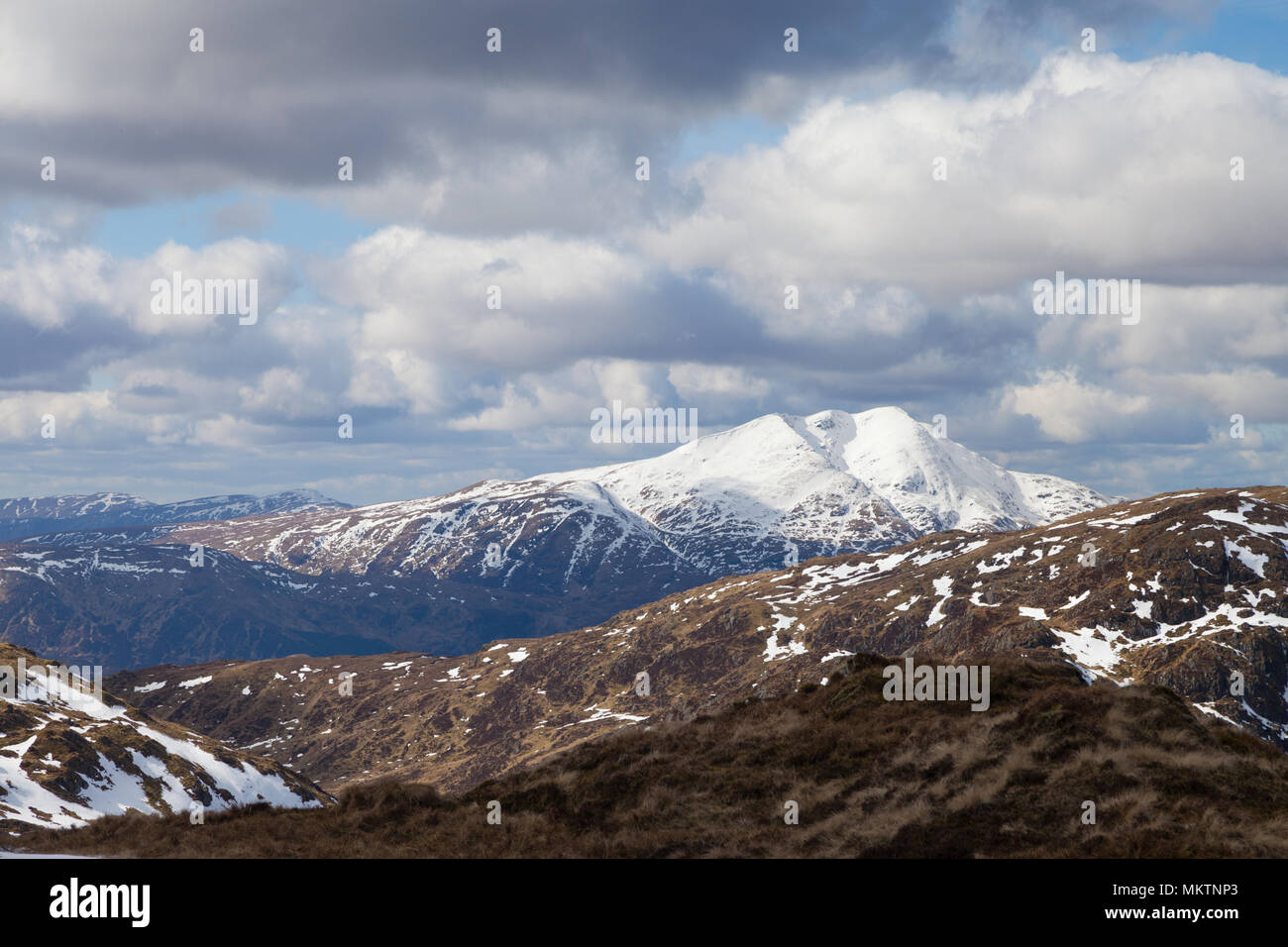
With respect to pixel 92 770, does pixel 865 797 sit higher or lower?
higher

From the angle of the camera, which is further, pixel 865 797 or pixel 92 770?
pixel 92 770

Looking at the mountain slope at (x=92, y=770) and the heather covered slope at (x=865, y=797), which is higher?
the heather covered slope at (x=865, y=797)

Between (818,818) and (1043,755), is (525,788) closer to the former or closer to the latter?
(818,818)
